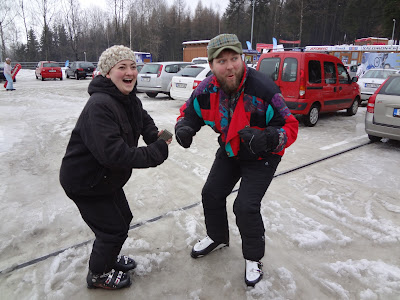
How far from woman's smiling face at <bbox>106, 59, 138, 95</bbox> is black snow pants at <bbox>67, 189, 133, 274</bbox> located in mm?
762

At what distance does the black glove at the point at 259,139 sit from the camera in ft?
6.34

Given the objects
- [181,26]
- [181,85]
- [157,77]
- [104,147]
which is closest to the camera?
[104,147]

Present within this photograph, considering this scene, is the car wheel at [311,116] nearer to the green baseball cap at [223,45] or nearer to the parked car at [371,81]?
the parked car at [371,81]

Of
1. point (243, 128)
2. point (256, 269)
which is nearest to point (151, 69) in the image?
point (243, 128)

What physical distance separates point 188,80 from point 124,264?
26.7ft

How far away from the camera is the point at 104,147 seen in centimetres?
176

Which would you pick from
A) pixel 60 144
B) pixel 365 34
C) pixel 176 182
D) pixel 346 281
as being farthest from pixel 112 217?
pixel 365 34

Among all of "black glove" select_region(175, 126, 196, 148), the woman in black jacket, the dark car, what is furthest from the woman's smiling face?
the dark car

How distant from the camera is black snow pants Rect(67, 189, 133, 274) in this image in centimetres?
202

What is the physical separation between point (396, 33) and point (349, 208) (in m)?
49.7

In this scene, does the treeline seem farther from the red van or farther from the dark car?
the red van

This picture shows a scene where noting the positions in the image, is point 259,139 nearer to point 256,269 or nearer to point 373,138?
point 256,269

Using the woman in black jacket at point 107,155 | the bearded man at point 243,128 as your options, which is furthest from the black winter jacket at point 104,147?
the bearded man at point 243,128

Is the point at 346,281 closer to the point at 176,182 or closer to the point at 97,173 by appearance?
the point at 97,173
